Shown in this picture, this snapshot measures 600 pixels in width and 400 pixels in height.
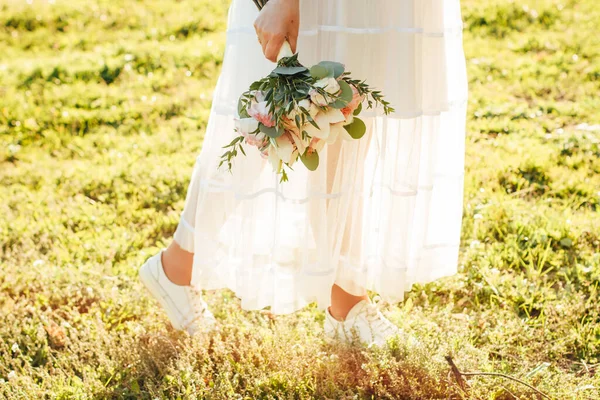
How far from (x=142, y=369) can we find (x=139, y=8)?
5.39 meters

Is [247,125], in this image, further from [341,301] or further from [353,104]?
[341,301]

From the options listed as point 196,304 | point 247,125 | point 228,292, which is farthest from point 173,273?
point 247,125

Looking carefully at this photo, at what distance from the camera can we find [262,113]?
5.18 ft

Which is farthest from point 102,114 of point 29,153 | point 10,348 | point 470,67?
point 470,67

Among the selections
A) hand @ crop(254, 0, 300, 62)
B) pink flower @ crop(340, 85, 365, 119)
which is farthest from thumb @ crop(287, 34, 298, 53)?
pink flower @ crop(340, 85, 365, 119)

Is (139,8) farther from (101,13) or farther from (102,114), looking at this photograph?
(102,114)

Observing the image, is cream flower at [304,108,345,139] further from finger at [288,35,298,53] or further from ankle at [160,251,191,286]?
ankle at [160,251,191,286]

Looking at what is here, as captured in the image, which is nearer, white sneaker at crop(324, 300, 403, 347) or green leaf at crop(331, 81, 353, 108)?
green leaf at crop(331, 81, 353, 108)

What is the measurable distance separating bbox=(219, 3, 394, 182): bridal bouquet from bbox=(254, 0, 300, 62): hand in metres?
0.09

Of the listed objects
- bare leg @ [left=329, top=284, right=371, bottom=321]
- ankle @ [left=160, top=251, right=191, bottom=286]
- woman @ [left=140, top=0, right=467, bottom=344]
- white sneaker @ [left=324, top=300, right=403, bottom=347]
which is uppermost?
woman @ [left=140, top=0, right=467, bottom=344]

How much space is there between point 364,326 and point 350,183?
567 millimetres

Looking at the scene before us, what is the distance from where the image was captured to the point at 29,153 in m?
4.06

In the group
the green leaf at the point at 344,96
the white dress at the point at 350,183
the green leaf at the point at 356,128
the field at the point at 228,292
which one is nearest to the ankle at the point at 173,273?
the white dress at the point at 350,183

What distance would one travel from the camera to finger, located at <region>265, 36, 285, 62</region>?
1.73 meters
